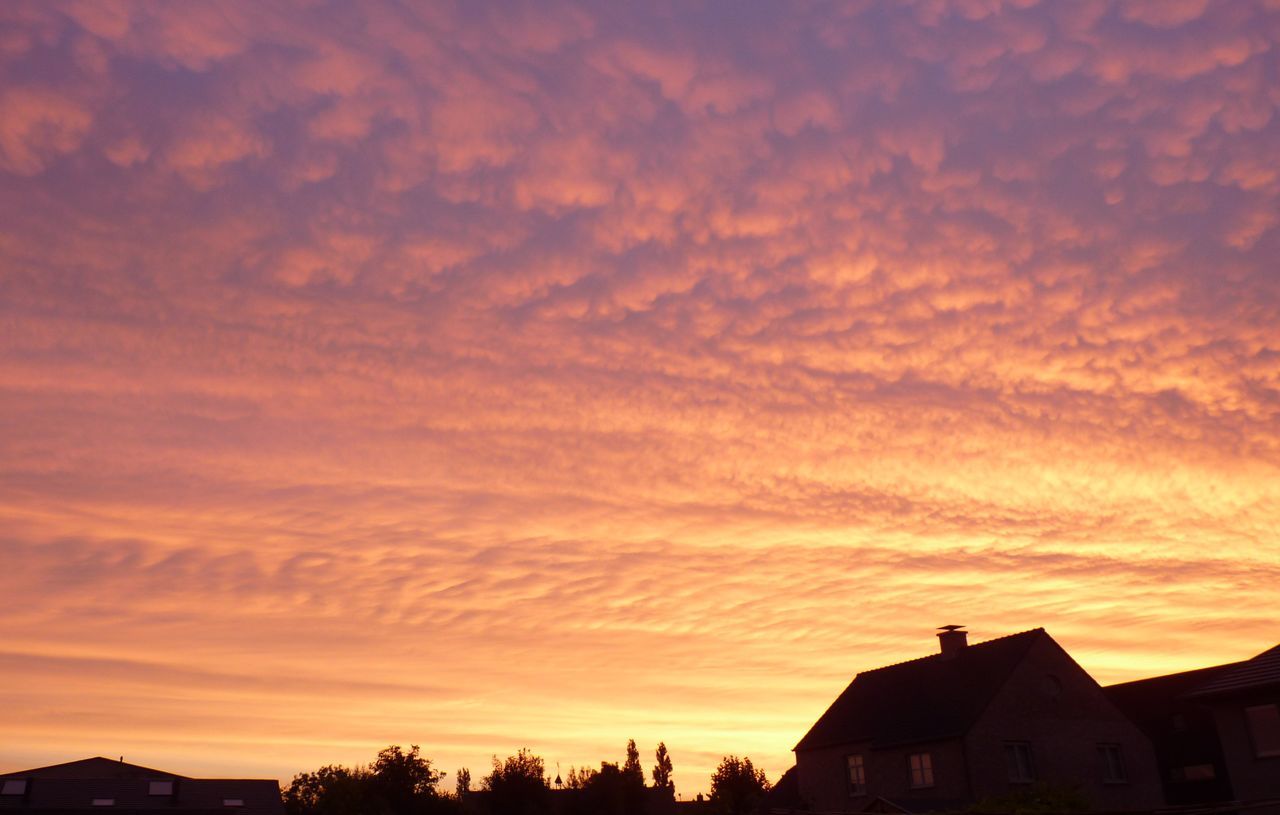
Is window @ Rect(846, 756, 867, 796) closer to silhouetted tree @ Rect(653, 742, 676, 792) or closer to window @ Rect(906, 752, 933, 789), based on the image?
window @ Rect(906, 752, 933, 789)

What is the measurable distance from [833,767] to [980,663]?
A: 10.0 metres

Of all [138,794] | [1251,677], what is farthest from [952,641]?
[138,794]

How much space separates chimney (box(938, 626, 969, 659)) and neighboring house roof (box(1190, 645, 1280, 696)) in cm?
1966

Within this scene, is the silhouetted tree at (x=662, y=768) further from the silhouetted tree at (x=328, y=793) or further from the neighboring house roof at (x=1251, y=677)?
the neighboring house roof at (x=1251, y=677)

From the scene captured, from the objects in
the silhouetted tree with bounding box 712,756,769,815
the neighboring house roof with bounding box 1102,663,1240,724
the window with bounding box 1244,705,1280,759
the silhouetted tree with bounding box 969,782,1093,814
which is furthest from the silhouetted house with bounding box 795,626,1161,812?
the silhouetted tree with bounding box 712,756,769,815

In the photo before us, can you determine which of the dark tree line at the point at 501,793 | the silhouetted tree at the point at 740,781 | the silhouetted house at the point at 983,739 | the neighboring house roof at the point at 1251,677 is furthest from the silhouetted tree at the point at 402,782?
the neighboring house roof at the point at 1251,677

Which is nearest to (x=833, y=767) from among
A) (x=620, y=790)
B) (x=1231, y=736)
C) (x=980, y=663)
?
(x=980, y=663)

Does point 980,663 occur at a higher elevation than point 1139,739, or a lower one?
higher

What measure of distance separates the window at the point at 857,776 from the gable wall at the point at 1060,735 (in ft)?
25.5

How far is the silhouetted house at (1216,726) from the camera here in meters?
34.8

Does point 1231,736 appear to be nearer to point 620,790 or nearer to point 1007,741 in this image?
point 1007,741

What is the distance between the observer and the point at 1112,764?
5206cm

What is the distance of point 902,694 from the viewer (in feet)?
183

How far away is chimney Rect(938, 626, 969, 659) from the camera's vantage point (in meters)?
Answer: 56.2
